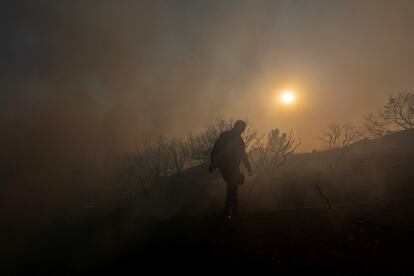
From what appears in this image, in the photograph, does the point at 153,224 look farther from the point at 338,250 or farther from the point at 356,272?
the point at 356,272

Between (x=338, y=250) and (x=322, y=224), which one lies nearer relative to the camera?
(x=338, y=250)

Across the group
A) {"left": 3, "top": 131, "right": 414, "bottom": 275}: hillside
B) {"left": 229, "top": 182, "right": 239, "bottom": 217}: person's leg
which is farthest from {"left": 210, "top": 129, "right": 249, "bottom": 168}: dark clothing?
{"left": 3, "top": 131, "right": 414, "bottom": 275}: hillside

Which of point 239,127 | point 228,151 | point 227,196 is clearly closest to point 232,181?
point 227,196

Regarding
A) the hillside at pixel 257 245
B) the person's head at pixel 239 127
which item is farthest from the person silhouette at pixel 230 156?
the hillside at pixel 257 245

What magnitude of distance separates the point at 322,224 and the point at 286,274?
1706mm

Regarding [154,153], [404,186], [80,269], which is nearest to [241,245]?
[80,269]

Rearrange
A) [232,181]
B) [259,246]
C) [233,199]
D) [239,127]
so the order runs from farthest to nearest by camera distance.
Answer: [239,127], [232,181], [233,199], [259,246]

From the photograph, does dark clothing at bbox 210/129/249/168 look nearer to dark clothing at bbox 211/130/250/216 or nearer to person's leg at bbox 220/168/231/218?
dark clothing at bbox 211/130/250/216

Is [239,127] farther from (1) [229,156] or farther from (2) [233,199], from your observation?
(2) [233,199]

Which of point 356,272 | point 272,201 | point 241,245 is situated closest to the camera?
point 356,272

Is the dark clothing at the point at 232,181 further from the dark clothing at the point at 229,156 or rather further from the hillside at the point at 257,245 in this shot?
the hillside at the point at 257,245

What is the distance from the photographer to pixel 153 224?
272 inches

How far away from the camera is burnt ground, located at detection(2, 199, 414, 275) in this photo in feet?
12.1

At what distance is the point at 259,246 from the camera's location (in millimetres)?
4492
